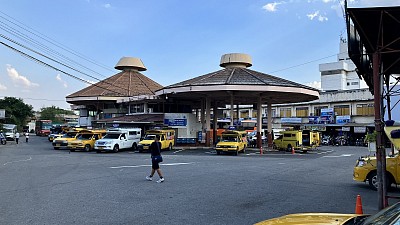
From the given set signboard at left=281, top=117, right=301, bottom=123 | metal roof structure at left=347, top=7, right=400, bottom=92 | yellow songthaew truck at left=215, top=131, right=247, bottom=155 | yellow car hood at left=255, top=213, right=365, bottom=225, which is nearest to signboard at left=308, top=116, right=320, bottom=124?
signboard at left=281, top=117, right=301, bottom=123

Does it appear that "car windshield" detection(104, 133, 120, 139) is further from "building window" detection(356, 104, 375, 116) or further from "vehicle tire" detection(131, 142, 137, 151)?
"building window" detection(356, 104, 375, 116)

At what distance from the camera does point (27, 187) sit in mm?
12125

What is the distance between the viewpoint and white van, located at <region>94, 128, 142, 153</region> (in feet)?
105

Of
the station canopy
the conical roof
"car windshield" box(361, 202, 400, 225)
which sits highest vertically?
the conical roof

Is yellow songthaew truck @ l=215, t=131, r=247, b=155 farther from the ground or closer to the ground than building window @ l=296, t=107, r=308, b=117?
closer to the ground

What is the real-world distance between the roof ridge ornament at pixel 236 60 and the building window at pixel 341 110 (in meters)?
17.4

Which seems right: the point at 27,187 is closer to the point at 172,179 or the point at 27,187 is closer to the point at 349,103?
the point at 172,179

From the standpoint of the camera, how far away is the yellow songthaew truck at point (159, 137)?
31656mm

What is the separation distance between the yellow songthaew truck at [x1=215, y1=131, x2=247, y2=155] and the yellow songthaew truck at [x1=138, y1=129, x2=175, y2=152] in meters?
5.81

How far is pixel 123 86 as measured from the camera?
208 feet

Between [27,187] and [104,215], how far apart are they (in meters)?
5.48

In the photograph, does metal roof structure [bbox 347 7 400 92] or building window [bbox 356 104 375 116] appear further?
building window [bbox 356 104 375 116]

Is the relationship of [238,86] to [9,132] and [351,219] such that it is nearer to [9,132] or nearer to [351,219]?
[351,219]

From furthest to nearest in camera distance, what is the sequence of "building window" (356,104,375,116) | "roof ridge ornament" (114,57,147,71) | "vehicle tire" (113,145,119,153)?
"roof ridge ornament" (114,57,147,71), "building window" (356,104,375,116), "vehicle tire" (113,145,119,153)
